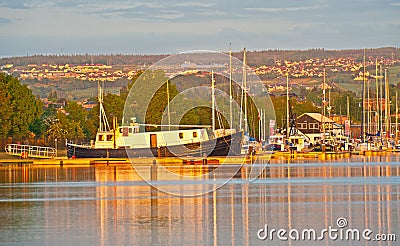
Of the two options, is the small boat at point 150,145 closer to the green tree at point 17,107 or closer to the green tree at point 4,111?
the green tree at point 4,111

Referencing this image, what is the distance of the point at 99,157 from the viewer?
7794cm

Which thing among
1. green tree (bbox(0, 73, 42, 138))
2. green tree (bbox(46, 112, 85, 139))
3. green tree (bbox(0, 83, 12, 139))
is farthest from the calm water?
green tree (bbox(46, 112, 85, 139))

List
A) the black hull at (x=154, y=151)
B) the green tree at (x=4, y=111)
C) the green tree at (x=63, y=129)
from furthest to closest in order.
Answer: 1. the green tree at (x=63, y=129)
2. the green tree at (x=4, y=111)
3. the black hull at (x=154, y=151)

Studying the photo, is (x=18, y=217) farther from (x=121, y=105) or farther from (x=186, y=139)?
(x=121, y=105)

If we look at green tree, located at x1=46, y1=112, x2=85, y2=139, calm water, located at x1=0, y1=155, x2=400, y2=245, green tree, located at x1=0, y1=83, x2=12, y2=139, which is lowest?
calm water, located at x1=0, y1=155, x2=400, y2=245

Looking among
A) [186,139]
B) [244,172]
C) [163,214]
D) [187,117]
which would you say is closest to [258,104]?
[187,117]

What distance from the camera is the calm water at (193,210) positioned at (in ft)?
80.9

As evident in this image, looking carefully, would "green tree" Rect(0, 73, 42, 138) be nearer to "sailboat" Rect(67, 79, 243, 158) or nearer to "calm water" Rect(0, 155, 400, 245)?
"sailboat" Rect(67, 79, 243, 158)

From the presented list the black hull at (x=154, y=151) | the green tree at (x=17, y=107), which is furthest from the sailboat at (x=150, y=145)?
the green tree at (x=17, y=107)

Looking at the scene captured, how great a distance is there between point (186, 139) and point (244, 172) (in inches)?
825

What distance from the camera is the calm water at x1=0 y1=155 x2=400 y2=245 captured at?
24.7 meters

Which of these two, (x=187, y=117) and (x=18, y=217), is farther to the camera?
(x=187, y=117)

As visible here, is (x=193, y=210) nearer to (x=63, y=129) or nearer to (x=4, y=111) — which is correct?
(x=4, y=111)

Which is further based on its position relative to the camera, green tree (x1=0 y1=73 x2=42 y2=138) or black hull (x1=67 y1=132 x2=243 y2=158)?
green tree (x1=0 y1=73 x2=42 y2=138)
